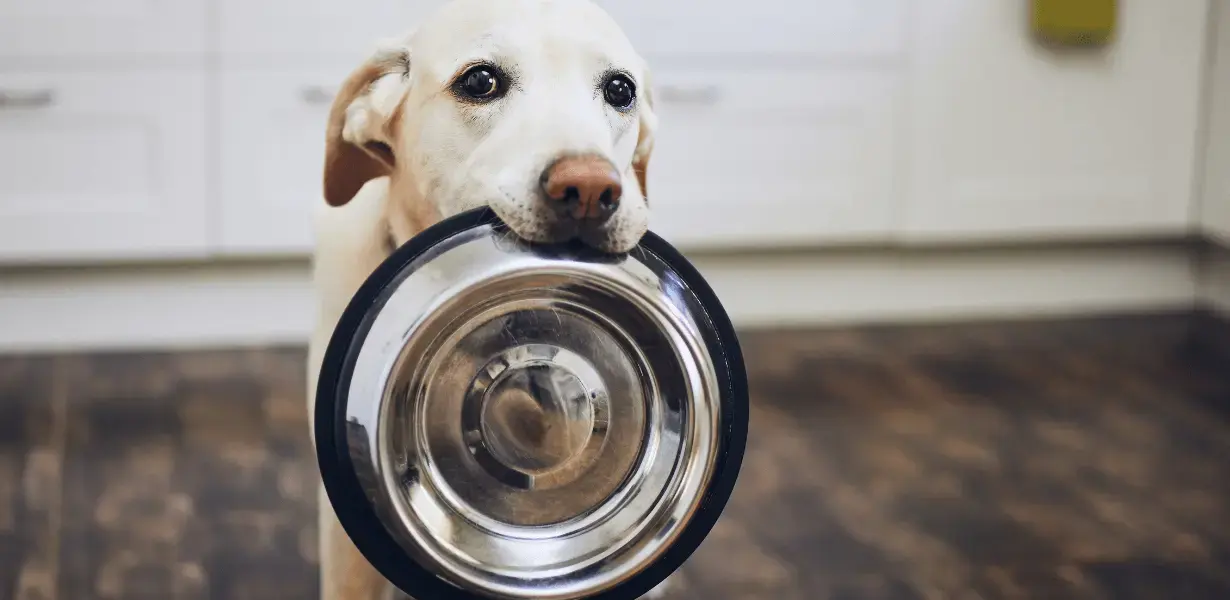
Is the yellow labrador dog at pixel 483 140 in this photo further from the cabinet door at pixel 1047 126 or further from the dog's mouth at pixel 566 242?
the cabinet door at pixel 1047 126

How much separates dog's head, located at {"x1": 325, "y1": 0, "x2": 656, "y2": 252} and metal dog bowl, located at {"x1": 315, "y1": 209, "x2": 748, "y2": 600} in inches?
1.1

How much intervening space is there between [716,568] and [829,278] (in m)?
1.18

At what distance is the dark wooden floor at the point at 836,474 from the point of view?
4.24ft

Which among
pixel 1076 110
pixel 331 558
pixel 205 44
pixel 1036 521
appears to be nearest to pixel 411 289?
pixel 331 558

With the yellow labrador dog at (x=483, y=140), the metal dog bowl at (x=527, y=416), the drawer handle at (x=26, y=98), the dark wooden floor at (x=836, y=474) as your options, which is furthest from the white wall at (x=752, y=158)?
the metal dog bowl at (x=527, y=416)

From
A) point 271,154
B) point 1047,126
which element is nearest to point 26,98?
point 271,154

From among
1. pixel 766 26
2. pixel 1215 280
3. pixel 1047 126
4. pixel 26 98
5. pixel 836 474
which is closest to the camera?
pixel 836 474

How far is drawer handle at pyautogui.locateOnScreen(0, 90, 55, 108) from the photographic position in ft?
6.73

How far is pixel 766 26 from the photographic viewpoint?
2229 mm

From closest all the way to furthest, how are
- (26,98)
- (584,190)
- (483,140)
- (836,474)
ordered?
(584,190) < (483,140) < (836,474) < (26,98)

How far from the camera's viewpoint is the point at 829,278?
7.93ft

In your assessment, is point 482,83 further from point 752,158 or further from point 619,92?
point 752,158

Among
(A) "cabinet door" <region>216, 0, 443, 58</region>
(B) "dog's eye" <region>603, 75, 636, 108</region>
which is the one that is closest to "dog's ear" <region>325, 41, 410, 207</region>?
(B) "dog's eye" <region>603, 75, 636, 108</region>

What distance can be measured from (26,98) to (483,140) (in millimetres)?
1512
